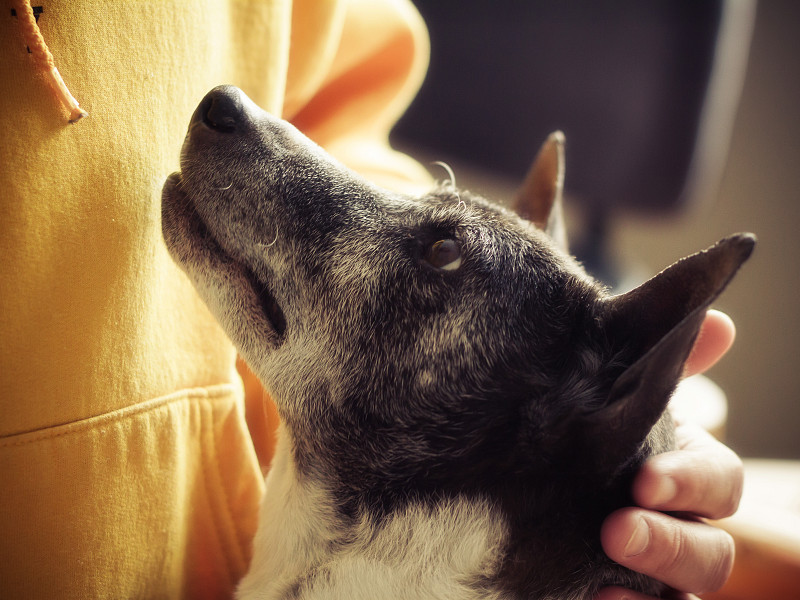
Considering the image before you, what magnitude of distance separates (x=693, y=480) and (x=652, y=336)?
25cm

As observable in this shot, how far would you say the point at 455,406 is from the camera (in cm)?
98

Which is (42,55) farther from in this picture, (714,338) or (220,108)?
(714,338)

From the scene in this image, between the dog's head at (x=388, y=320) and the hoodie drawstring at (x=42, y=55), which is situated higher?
the hoodie drawstring at (x=42, y=55)

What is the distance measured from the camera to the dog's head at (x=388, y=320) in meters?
0.95

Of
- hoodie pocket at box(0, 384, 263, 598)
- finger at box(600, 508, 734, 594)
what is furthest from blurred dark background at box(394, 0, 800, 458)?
hoodie pocket at box(0, 384, 263, 598)

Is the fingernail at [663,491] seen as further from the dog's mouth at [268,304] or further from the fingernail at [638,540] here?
the dog's mouth at [268,304]

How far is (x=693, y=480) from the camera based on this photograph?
Answer: 0.98 m

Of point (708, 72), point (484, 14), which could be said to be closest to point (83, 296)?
point (484, 14)

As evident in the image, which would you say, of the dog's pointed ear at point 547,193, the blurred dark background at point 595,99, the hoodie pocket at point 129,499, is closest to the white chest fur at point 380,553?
the hoodie pocket at point 129,499

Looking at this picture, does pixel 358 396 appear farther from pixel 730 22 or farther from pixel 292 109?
pixel 730 22

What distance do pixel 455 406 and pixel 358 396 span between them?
14 centimetres

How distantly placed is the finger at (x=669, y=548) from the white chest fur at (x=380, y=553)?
0.51 feet

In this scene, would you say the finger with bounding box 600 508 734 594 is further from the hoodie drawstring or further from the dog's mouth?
the hoodie drawstring

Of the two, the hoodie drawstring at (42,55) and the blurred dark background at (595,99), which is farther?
the blurred dark background at (595,99)
